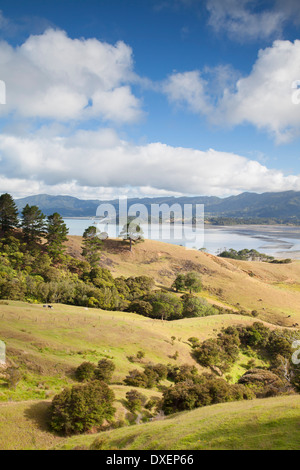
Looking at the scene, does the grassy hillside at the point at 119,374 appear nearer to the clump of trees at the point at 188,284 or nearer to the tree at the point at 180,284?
the clump of trees at the point at 188,284

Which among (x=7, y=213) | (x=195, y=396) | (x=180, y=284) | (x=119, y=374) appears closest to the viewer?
(x=195, y=396)

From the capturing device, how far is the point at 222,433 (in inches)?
478

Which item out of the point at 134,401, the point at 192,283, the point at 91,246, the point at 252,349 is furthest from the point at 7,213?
the point at 252,349

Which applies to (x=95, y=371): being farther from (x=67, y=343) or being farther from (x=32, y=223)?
(x=32, y=223)

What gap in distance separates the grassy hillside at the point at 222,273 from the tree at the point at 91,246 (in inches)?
223

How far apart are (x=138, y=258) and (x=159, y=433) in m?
81.8

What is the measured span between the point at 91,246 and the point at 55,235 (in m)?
12.7

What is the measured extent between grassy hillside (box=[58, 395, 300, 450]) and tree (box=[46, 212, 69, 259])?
55.2 m

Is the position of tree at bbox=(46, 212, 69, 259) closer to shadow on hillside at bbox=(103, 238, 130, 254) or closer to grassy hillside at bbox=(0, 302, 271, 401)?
shadow on hillside at bbox=(103, 238, 130, 254)

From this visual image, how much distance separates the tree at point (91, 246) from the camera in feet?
247

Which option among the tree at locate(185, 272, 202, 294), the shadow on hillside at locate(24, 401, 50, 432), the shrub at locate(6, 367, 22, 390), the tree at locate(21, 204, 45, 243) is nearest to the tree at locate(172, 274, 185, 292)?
the tree at locate(185, 272, 202, 294)

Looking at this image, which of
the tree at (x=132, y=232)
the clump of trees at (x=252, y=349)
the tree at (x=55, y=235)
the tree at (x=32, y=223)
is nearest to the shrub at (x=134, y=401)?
the clump of trees at (x=252, y=349)
